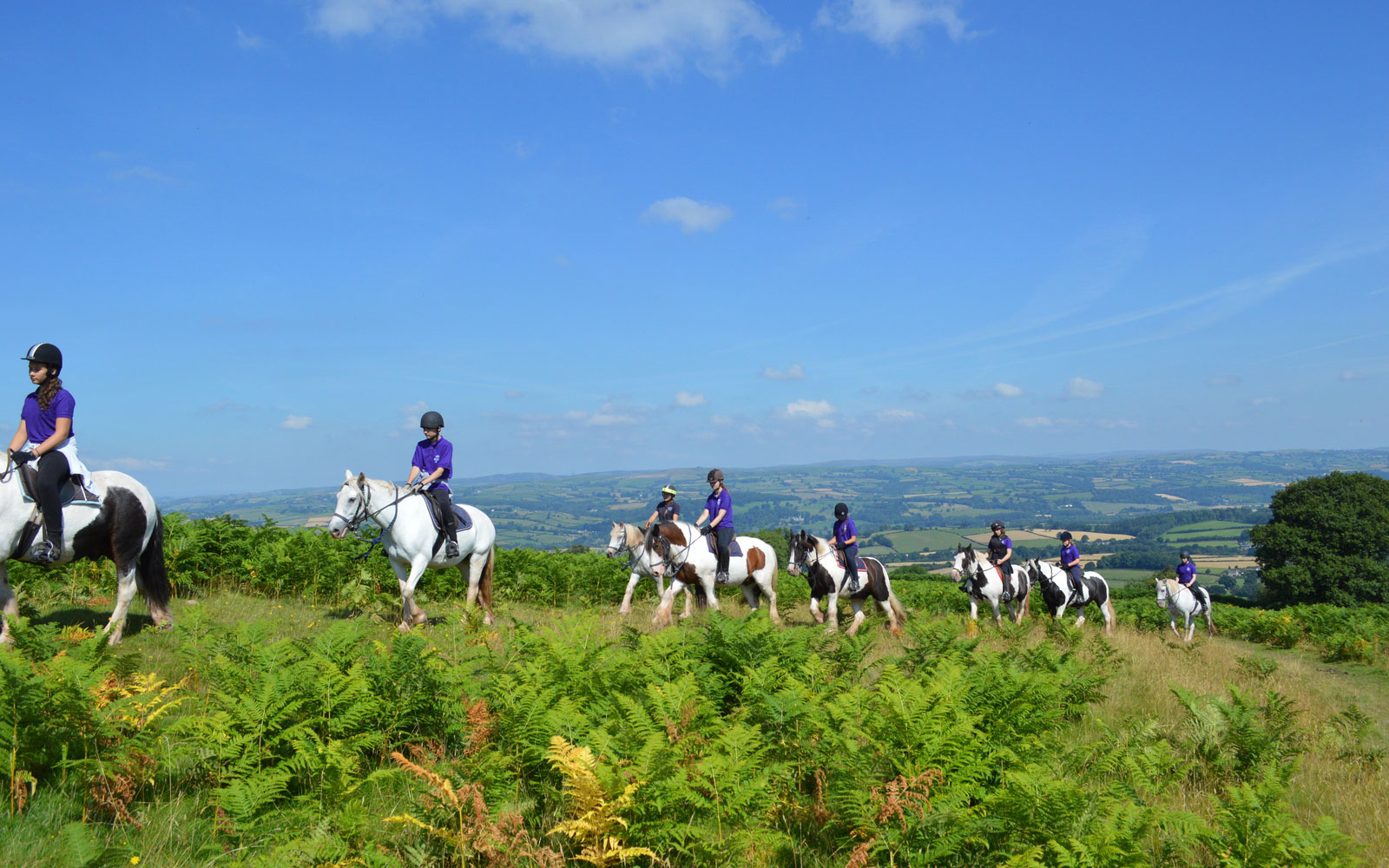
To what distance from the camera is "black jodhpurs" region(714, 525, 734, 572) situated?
15.0 m

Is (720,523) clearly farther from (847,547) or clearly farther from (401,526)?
(401,526)

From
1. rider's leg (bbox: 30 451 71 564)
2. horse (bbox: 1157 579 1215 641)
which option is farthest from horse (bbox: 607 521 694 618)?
horse (bbox: 1157 579 1215 641)

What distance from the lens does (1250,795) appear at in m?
4.33

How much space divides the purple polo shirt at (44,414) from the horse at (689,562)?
9.26m

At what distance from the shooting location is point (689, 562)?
1473 cm

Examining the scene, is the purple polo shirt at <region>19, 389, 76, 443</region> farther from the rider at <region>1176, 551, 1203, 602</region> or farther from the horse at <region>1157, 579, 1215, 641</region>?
the rider at <region>1176, 551, 1203, 602</region>

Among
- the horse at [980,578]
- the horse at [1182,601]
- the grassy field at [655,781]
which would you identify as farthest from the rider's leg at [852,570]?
the horse at [1182,601]

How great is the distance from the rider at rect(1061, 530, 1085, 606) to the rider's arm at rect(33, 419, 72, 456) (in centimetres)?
2168

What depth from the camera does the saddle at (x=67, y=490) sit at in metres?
8.05

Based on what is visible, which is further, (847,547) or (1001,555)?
(1001,555)

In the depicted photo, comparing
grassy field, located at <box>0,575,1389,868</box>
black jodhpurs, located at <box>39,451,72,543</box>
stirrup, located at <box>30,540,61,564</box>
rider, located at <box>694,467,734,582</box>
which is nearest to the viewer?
grassy field, located at <box>0,575,1389,868</box>

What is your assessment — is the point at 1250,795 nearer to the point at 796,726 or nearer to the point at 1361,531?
the point at 796,726

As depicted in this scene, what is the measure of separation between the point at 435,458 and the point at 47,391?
16.9 feet

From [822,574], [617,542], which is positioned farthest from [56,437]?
[822,574]
